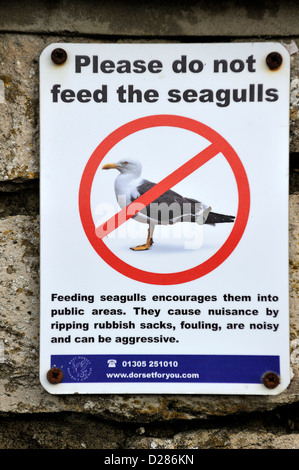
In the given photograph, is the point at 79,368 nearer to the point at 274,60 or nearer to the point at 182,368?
the point at 182,368

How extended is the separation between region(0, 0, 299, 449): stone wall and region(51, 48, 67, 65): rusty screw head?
0.03 m

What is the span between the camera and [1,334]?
3.51ft

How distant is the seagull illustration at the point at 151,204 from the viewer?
106 cm

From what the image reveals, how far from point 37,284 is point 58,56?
0.44 metres

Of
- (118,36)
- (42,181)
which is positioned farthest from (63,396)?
(118,36)

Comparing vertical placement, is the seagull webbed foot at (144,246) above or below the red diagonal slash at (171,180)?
below

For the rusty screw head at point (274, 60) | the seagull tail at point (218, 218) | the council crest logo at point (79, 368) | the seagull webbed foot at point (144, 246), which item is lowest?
the council crest logo at point (79, 368)

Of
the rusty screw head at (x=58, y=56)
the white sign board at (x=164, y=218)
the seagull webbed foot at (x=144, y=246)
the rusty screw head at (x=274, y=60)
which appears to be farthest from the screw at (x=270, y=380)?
the rusty screw head at (x=58, y=56)

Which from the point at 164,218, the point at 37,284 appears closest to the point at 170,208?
the point at 164,218

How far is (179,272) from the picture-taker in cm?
105

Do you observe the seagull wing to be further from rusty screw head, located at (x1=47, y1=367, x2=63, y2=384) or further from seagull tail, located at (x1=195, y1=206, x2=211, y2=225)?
rusty screw head, located at (x1=47, y1=367, x2=63, y2=384)

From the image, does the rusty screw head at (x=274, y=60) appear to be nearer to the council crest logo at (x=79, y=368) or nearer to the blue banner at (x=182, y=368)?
the blue banner at (x=182, y=368)

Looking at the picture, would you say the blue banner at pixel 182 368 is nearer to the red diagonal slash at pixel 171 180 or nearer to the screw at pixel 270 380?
the screw at pixel 270 380
